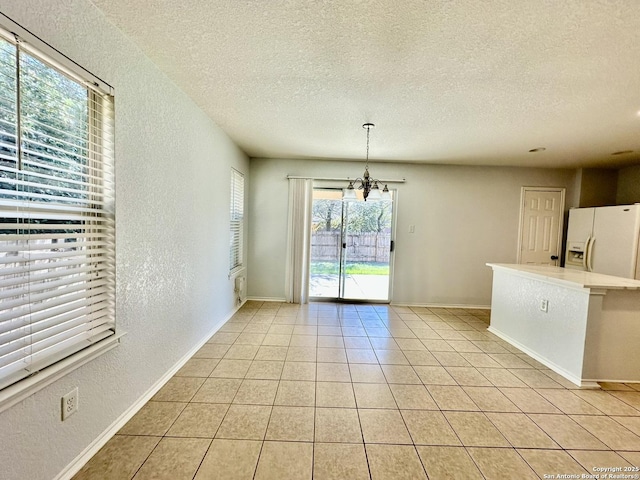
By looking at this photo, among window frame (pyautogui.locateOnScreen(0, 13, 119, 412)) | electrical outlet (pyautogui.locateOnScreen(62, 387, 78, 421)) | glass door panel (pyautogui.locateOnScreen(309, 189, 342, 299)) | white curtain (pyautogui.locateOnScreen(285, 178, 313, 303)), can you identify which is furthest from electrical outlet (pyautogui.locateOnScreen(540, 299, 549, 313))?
electrical outlet (pyautogui.locateOnScreen(62, 387, 78, 421))

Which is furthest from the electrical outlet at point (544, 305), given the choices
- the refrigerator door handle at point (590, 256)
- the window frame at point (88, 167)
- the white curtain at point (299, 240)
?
the window frame at point (88, 167)

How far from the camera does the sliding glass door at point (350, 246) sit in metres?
4.74

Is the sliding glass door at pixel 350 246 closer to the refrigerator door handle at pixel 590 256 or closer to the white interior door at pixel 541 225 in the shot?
the white interior door at pixel 541 225

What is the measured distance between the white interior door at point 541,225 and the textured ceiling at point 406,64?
144cm

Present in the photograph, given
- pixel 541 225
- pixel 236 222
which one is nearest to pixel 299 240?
pixel 236 222

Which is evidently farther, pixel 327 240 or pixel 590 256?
pixel 327 240

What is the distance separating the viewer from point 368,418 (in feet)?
6.26

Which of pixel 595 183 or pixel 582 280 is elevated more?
pixel 595 183

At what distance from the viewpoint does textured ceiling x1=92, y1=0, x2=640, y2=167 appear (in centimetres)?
143

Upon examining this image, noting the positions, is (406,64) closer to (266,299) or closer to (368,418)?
(368,418)

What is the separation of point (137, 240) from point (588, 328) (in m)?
3.66

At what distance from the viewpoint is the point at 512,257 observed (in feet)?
15.5

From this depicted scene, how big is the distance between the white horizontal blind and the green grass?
3.46 metres

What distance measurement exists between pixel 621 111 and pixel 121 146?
406 centimetres
